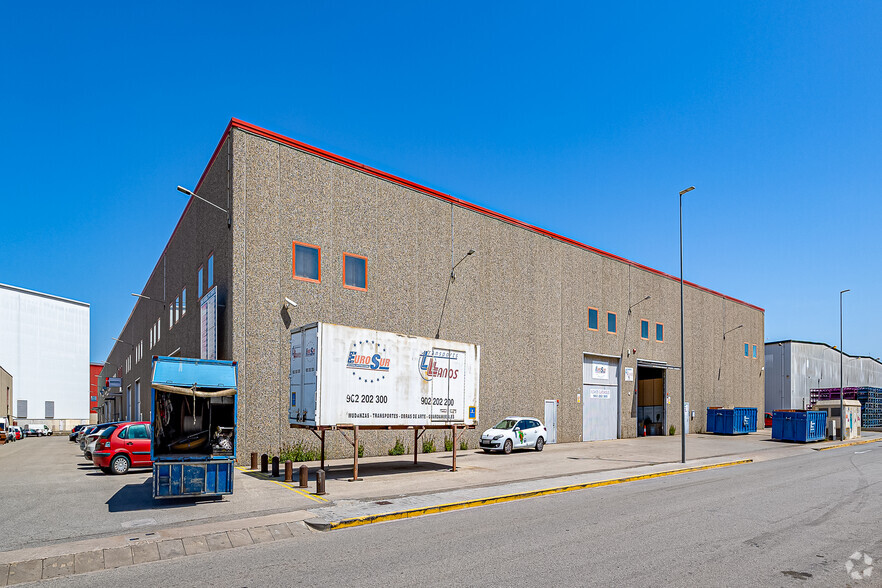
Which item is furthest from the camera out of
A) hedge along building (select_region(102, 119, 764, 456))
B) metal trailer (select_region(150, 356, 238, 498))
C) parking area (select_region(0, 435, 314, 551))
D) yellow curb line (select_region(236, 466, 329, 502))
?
hedge along building (select_region(102, 119, 764, 456))

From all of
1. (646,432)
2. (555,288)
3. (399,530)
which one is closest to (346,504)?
(399,530)

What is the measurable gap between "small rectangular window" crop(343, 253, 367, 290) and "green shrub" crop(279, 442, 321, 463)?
611 centimetres

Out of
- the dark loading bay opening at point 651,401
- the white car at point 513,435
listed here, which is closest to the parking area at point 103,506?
the white car at point 513,435

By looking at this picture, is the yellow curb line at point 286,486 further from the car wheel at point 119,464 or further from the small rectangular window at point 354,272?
the small rectangular window at point 354,272

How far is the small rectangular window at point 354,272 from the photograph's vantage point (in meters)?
23.1

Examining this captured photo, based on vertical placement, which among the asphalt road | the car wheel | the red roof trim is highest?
the red roof trim

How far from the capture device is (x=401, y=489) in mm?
15047

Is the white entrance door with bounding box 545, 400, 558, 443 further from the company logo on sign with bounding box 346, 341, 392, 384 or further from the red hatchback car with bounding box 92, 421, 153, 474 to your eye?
the red hatchback car with bounding box 92, 421, 153, 474

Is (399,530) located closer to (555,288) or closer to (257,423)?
(257,423)

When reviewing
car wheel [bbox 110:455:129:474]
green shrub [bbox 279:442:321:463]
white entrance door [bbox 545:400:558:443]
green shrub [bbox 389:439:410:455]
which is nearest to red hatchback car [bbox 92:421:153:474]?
car wheel [bbox 110:455:129:474]

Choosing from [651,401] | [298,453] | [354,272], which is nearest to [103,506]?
[298,453]

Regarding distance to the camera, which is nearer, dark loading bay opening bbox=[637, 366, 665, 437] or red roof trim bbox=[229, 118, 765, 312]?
red roof trim bbox=[229, 118, 765, 312]

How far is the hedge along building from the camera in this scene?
2073cm

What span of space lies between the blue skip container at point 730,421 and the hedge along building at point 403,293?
201 centimetres
